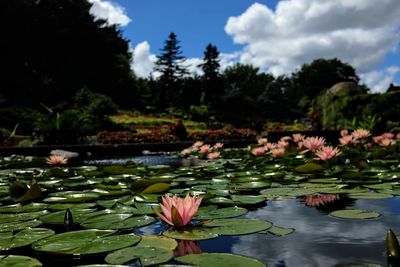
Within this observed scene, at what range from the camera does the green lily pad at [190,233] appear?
1405mm

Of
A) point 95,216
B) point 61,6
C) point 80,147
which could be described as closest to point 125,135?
point 80,147

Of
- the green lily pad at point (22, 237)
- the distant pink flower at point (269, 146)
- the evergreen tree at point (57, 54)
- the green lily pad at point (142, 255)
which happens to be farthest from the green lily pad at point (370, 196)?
the evergreen tree at point (57, 54)

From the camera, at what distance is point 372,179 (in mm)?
2834

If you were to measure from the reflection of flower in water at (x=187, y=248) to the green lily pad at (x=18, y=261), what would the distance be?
423 millimetres

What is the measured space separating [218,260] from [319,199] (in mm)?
1273

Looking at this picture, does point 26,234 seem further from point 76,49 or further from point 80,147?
point 76,49

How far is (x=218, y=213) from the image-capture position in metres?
1.80

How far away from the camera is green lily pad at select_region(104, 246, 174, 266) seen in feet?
3.77

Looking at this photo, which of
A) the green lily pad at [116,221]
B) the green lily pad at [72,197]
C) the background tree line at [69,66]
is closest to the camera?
the green lily pad at [116,221]

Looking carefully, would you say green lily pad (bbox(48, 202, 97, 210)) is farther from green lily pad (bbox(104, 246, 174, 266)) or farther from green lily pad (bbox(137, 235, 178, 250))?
green lily pad (bbox(104, 246, 174, 266))

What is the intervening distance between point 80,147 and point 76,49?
70.6ft

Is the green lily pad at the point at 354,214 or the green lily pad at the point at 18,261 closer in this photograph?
the green lily pad at the point at 18,261

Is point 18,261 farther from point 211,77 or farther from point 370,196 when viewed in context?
point 211,77

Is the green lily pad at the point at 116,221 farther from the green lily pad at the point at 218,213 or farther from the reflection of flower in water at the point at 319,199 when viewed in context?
the reflection of flower in water at the point at 319,199
